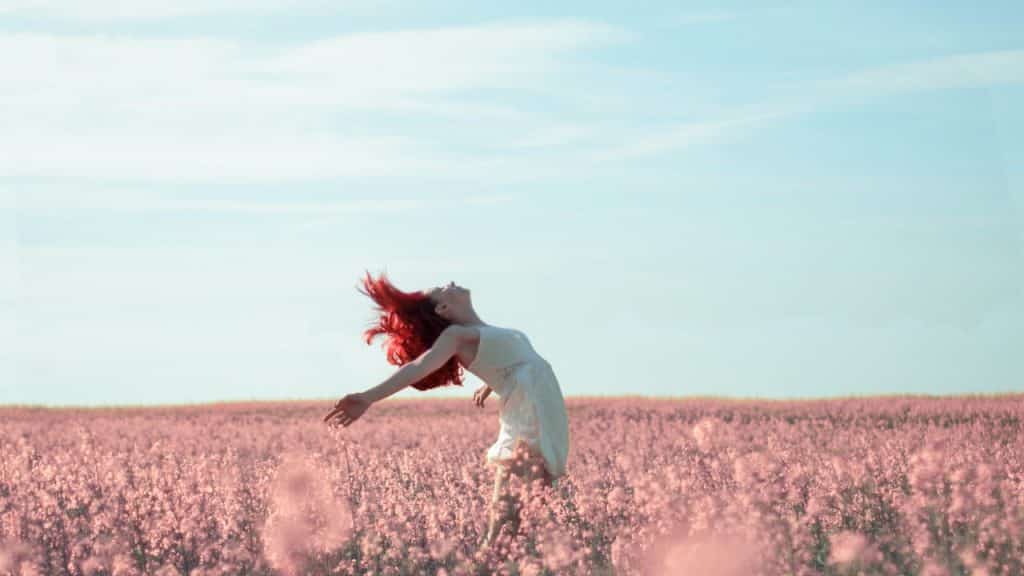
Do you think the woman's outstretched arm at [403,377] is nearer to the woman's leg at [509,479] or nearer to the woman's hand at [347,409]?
the woman's hand at [347,409]

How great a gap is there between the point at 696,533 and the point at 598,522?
1282mm

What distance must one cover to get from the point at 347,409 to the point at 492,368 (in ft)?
3.32

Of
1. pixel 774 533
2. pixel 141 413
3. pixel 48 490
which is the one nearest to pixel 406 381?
pixel 774 533

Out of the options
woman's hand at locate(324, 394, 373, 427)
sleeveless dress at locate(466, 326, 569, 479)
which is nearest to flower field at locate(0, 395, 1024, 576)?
sleeveless dress at locate(466, 326, 569, 479)

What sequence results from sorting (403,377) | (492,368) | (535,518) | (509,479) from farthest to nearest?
(492,368), (509,479), (403,377), (535,518)

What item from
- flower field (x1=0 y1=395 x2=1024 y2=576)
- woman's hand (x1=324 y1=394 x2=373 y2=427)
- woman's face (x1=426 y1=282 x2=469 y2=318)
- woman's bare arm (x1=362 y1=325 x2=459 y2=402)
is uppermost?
woman's face (x1=426 y1=282 x2=469 y2=318)

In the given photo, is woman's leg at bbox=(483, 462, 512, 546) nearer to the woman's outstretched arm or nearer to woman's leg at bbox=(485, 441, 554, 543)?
woman's leg at bbox=(485, 441, 554, 543)

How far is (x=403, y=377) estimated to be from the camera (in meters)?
6.20

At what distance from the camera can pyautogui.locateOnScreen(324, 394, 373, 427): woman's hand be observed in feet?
19.1

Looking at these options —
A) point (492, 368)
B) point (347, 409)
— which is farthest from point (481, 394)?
point (347, 409)

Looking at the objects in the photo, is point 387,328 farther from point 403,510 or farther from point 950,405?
point 950,405

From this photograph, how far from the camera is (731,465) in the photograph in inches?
391

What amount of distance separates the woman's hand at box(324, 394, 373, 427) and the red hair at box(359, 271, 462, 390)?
2.88 ft

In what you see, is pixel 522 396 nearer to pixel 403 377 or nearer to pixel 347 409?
Answer: pixel 403 377
